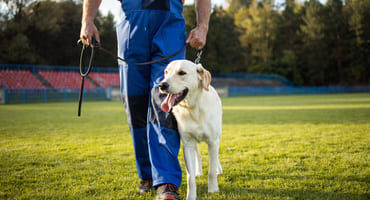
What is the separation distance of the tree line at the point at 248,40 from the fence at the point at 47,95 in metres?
12.5

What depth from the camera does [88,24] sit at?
9.20 ft

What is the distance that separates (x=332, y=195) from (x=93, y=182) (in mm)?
2546

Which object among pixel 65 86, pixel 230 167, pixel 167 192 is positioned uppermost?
pixel 167 192

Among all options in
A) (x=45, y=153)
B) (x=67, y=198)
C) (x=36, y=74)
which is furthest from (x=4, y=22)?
(x=67, y=198)

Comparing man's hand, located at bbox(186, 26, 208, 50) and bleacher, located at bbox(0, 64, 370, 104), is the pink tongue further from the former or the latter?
bleacher, located at bbox(0, 64, 370, 104)

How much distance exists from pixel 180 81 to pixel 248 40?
177ft

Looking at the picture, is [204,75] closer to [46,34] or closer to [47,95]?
[47,95]

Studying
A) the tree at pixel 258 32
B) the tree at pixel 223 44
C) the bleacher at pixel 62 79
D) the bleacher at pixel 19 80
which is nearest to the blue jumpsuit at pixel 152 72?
the bleacher at pixel 19 80

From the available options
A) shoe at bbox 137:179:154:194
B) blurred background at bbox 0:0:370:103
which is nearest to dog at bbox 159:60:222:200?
shoe at bbox 137:179:154:194

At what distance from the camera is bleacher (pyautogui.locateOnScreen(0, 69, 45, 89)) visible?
2752cm

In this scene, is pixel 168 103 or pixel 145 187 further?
pixel 145 187

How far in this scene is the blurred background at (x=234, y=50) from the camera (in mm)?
30641

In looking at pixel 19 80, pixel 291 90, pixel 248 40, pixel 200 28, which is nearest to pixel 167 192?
pixel 200 28

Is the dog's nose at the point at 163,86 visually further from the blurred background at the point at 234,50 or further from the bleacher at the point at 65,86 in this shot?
the bleacher at the point at 65,86
